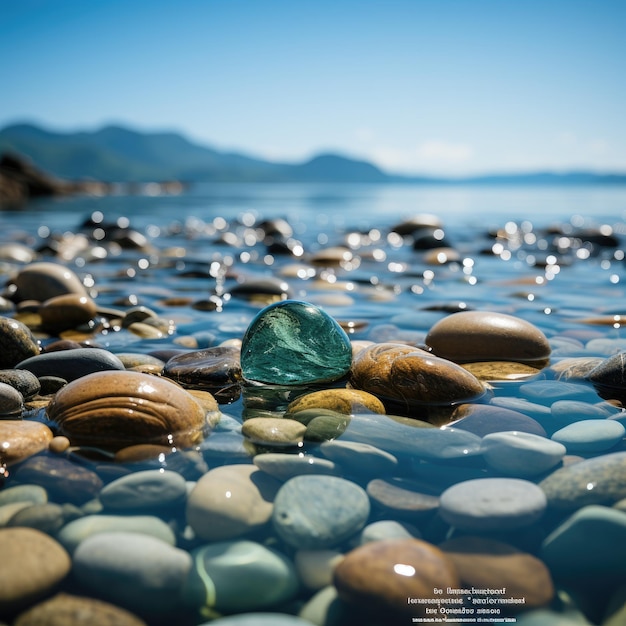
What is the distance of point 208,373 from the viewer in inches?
141

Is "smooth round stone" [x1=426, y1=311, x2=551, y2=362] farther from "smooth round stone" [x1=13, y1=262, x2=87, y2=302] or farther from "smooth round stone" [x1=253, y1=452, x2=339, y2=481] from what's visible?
"smooth round stone" [x1=13, y1=262, x2=87, y2=302]

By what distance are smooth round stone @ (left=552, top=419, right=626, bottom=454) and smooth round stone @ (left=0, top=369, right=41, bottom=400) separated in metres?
2.74

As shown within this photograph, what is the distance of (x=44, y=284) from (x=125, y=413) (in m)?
3.88

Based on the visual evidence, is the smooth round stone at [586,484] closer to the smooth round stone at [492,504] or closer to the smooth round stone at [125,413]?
the smooth round stone at [492,504]

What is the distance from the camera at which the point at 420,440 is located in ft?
8.79

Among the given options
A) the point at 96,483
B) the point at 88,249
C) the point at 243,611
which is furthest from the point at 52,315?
the point at 88,249

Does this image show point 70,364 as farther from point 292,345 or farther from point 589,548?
point 589,548

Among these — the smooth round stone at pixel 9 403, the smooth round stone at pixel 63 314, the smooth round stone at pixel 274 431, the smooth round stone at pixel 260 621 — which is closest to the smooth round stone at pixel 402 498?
the smooth round stone at pixel 274 431

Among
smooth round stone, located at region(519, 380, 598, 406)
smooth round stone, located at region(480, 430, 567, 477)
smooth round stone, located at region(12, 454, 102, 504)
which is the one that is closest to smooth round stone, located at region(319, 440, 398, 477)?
smooth round stone, located at region(480, 430, 567, 477)

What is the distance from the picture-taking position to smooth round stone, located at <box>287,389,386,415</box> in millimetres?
3039

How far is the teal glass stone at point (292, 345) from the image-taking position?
353cm

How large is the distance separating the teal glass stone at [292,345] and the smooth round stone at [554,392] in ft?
3.73

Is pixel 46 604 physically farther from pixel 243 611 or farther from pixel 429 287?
pixel 429 287

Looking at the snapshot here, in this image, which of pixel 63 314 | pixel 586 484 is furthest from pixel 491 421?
pixel 63 314
